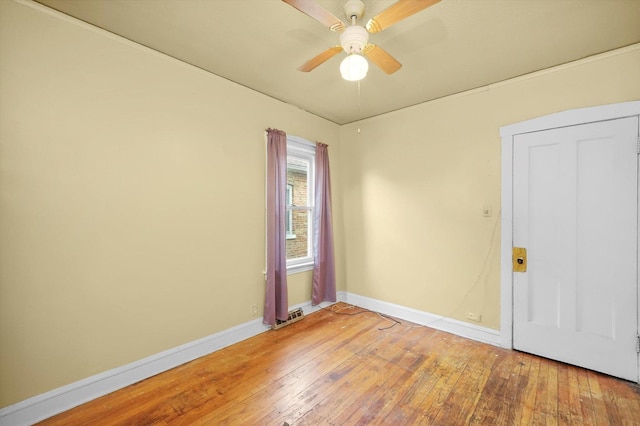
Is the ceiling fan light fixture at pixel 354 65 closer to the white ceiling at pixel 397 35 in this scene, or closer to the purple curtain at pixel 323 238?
the white ceiling at pixel 397 35

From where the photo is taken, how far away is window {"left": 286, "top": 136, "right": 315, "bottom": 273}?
371cm

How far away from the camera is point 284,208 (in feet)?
10.8

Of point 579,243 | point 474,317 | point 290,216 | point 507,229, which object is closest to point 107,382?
point 290,216

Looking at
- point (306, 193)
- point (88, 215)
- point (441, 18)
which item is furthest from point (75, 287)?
point (441, 18)

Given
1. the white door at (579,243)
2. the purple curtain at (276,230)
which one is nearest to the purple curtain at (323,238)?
the purple curtain at (276,230)

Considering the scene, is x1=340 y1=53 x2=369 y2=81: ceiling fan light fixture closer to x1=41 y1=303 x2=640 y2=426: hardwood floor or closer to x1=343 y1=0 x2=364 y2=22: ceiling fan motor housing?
x1=343 y1=0 x2=364 y2=22: ceiling fan motor housing

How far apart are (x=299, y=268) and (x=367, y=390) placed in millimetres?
1761

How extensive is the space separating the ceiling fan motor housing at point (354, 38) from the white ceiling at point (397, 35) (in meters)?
0.23

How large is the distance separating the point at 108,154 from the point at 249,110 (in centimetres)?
144

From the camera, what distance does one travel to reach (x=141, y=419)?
73.0 inches

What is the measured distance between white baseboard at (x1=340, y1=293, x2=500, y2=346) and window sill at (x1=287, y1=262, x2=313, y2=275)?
0.85 meters

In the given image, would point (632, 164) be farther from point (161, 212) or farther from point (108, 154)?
point (108, 154)

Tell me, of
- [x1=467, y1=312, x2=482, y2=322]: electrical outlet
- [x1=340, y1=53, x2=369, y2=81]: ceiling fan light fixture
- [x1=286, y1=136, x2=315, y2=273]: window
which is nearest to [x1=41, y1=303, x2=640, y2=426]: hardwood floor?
[x1=467, y1=312, x2=482, y2=322]: electrical outlet

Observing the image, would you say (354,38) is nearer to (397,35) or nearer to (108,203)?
(397,35)
